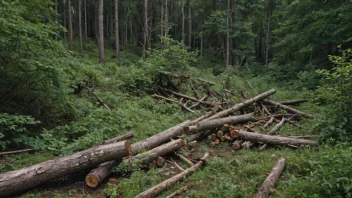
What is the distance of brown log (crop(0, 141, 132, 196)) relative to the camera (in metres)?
4.25

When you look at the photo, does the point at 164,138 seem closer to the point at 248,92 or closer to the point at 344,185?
the point at 344,185

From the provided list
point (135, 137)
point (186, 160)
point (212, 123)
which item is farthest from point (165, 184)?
point (212, 123)

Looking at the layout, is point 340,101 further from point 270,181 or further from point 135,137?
point 135,137

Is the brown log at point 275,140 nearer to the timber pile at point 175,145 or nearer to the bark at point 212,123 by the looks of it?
the timber pile at point 175,145

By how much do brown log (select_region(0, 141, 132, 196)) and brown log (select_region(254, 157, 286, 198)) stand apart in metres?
2.80

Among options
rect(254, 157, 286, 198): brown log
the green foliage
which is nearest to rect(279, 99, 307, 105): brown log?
the green foliage

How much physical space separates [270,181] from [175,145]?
266 centimetres

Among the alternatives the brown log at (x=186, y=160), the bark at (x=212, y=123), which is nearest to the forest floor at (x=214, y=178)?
the brown log at (x=186, y=160)

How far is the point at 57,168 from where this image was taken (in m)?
4.70

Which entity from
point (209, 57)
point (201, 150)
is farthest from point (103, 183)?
point (209, 57)

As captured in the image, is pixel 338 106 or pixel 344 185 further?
pixel 338 106

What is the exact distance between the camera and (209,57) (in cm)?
3453

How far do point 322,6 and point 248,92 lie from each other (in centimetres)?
901

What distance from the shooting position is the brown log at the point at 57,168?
4.25 meters
